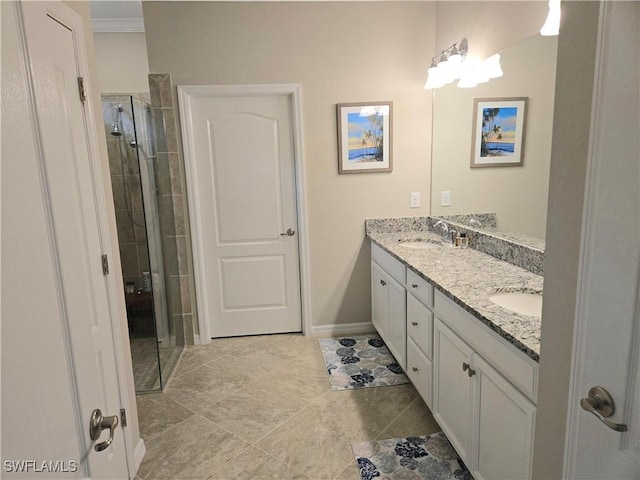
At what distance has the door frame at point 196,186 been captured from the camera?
312cm

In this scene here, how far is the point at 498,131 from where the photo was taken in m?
2.50

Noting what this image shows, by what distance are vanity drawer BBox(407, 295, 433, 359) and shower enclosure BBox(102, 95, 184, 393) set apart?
1.72m

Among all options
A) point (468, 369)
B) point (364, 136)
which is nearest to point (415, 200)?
point (364, 136)

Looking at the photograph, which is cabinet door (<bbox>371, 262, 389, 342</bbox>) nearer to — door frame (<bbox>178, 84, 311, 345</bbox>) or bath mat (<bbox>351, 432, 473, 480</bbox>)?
door frame (<bbox>178, 84, 311, 345</bbox>)

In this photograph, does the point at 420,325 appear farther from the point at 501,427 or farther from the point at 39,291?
the point at 39,291

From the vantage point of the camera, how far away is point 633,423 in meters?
0.77

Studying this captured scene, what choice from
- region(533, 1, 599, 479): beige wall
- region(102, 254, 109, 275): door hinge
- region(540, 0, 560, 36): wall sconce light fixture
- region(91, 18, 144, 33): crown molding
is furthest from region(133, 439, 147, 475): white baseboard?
region(91, 18, 144, 33): crown molding

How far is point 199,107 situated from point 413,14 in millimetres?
1897

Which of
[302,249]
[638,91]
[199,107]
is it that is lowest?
[302,249]

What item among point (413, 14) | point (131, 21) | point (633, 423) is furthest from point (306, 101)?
point (633, 423)

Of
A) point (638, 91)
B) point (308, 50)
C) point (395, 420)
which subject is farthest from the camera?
point (308, 50)

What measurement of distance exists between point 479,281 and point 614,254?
48.2 inches

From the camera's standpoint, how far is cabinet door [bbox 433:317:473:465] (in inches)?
68.9

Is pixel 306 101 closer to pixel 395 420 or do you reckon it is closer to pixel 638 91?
pixel 395 420
